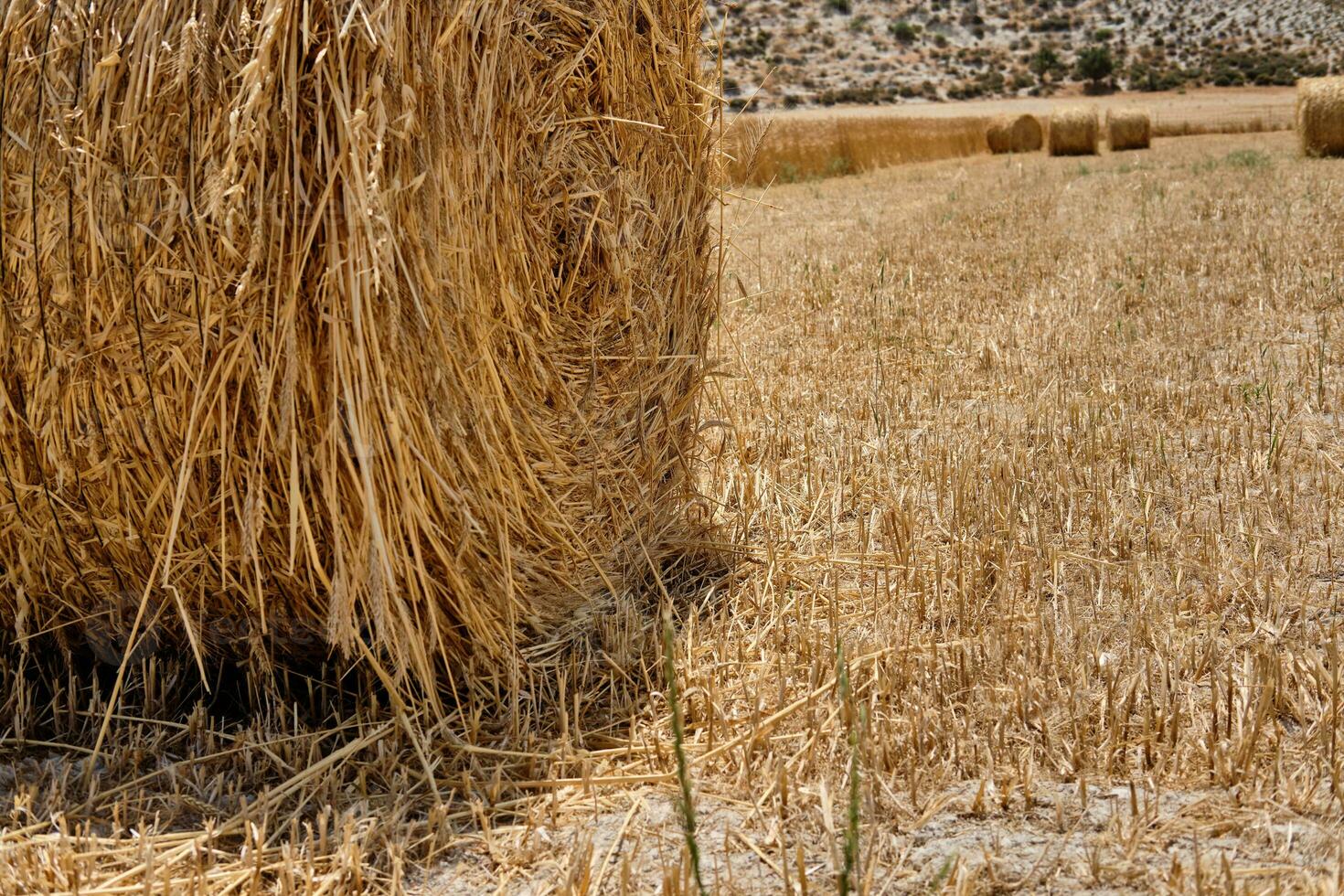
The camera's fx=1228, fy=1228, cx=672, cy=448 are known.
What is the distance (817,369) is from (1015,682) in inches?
108

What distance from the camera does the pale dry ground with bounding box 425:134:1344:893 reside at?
204 cm

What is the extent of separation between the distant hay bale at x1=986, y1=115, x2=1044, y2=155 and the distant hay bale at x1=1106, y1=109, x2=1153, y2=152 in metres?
2.05

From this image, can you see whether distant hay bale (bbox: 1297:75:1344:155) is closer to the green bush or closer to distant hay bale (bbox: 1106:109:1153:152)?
distant hay bale (bbox: 1106:109:1153:152)

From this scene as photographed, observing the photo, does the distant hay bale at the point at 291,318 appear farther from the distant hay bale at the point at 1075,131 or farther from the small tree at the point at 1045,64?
the small tree at the point at 1045,64

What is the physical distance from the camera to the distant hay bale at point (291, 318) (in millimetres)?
2145

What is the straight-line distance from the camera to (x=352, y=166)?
82.4 inches

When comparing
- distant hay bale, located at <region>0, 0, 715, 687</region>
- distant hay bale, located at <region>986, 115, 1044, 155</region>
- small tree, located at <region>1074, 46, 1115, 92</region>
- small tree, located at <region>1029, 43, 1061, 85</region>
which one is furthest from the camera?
small tree, located at <region>1029, 43, 1061, 85</region>

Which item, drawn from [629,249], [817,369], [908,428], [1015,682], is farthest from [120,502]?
[817,369]

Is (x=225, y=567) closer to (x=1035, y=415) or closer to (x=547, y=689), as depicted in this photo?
(x=547, y=689)

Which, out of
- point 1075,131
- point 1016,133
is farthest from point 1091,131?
point 1016,133

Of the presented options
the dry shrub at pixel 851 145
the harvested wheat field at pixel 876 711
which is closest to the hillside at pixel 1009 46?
the dry shrub at pixel 851 145

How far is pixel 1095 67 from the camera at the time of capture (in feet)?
155

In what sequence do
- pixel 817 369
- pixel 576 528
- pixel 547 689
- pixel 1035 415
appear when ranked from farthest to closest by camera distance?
pixel 817 369 → pixel 1035 415 → pixel 576 528 → pixel 547 689

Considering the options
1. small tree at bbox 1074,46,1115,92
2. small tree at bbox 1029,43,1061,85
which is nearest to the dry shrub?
small tree at bbox 1074,46,1115,92
